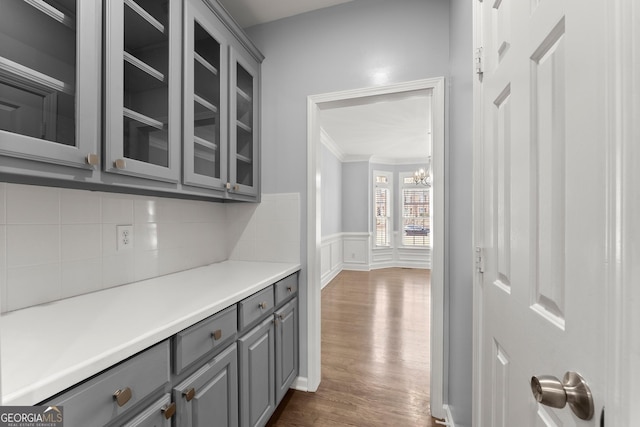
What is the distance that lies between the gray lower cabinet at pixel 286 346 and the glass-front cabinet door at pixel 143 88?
103 centimetres

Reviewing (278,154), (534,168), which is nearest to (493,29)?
(534,168)

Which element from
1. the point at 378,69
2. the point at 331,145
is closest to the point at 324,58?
the point at 378,69

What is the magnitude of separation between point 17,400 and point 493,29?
1623 mm

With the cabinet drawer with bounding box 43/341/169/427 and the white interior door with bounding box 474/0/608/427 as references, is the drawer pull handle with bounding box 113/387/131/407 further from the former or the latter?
the white interior door with bounding box 474/0/608/427

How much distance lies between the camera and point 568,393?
1.53 feet

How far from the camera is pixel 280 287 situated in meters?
1.66

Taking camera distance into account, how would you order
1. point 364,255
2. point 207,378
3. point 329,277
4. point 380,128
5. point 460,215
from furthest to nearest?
point 364,255, point 329,277, point 380,128, point 460,215, point 207,378

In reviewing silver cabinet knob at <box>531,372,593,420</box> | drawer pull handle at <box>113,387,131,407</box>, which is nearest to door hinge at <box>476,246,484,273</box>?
silver cabinet knob at <box>531,372,593,420</box>

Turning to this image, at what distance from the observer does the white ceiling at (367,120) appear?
1.92m

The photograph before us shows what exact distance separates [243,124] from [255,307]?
1201 mm

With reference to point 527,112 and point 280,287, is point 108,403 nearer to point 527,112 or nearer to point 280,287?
point 280,287

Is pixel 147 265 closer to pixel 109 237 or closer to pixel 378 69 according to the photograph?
pixel 109 237

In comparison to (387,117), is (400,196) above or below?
below

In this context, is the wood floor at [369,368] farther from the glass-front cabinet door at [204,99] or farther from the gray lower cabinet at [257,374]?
the glass-front cabinet door at [204,99]
